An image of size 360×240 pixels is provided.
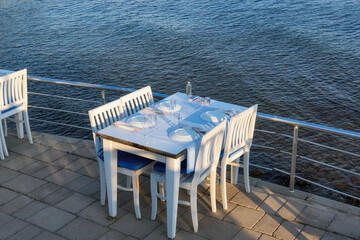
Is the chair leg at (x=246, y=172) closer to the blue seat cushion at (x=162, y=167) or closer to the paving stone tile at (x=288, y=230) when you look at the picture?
the paving stone tile at (x=288, y=230)

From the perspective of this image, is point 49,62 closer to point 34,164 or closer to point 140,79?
point 140,79

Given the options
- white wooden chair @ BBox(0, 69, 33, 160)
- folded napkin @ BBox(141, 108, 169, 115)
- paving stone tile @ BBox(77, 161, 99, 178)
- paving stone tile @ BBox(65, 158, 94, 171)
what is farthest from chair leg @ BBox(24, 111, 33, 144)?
folded napkin @ BBox(141, 108, 169, 115)

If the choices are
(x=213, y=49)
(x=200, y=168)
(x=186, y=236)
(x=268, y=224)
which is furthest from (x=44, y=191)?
(x=213, y=49)

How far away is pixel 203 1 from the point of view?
1955cm

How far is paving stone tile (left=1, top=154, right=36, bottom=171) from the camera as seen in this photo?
17.5 feet

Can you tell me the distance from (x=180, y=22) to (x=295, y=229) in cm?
1336

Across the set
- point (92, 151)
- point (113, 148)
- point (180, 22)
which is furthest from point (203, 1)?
point (113, 148)

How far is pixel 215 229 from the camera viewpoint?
4109 millimetres

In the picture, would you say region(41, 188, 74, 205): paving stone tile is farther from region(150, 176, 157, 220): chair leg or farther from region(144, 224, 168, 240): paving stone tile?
region(144, 224, 168, 240): paving stone tile

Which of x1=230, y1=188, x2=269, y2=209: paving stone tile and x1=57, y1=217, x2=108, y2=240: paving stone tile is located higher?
x1=230, y1=188, x2=269, y2=209: paving stone tile

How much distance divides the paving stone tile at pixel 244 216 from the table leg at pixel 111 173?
1114 millimetres

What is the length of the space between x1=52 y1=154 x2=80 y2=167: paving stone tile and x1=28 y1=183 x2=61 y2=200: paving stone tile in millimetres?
498

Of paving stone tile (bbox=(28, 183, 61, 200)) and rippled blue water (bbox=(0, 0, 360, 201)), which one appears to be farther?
rippled blue water (bbox=(0, 0, 360, 201))

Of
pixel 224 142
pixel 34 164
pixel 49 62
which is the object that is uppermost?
pixel 224 142
